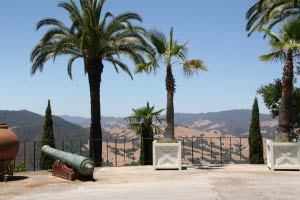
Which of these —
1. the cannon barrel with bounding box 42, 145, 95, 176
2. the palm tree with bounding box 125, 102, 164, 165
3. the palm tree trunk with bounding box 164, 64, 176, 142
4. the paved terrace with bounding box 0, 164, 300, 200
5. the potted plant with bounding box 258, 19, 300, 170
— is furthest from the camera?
the palm tree with bounding box 125, 102, 164, 165

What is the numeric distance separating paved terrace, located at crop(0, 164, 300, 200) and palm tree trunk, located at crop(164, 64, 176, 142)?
74.1 inches

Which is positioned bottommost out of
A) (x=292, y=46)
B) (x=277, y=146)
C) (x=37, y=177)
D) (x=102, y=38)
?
(x=37, y=177)

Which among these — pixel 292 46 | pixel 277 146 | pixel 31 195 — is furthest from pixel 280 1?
pixel 31 195

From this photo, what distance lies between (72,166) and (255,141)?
11.7 meters

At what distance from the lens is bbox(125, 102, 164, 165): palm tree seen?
72.3 feet

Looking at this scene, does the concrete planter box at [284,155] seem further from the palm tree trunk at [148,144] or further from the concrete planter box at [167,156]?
the palm tree trunk at [148,144]

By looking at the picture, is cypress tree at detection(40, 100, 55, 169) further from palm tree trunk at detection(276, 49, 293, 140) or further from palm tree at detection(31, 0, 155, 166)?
palm tree trunk at detection(276, 49, 293, 140)

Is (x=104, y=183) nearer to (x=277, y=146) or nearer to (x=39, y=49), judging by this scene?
(x=277, y=146)

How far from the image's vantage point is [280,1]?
63.0 ft

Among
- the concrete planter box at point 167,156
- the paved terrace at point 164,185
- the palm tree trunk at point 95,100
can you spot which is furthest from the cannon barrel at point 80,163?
the palm tree trunk at point 95,100

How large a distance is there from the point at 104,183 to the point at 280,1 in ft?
37.2

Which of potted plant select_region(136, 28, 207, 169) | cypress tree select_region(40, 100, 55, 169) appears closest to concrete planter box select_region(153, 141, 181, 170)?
potted plant select_region(136, 28, 207, 169)

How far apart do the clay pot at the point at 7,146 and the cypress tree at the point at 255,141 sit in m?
12.7

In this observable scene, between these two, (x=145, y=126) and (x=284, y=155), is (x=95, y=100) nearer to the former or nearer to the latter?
(x=145, y=126)
